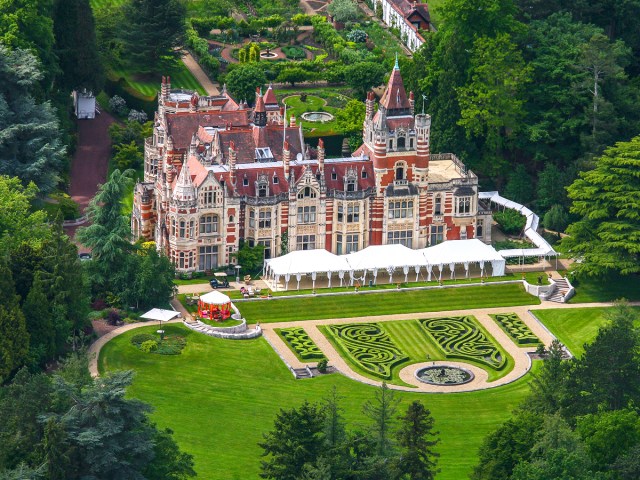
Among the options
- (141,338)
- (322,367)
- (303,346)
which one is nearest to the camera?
(322,367)

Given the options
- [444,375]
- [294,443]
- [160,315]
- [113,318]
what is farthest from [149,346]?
[294,443]

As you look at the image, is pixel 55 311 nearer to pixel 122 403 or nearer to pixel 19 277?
pixel 19 277

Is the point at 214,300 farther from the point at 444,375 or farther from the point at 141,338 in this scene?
the point at 444,375

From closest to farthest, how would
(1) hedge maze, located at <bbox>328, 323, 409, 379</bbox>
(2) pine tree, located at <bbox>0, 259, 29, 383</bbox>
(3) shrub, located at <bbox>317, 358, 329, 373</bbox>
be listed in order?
(2) pine tree, located at <bbox>0, 259, 29, 383</bbox>
(3) shrub, located at <bbox>317, 358, 329, 373</bbox>
(1) hedge maze, located at <bbox>328, 323, 409, 379</bbox>

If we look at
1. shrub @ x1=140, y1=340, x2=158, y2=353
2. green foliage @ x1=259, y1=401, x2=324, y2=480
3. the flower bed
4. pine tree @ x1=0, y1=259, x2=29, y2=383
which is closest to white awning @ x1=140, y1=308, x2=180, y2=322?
the flower bed

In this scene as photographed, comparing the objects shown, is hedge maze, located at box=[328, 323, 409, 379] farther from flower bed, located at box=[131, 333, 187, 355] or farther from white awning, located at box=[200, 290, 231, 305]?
flower bed, located at box=[131, 333, 187, 355]

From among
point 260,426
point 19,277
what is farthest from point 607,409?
point 19,277

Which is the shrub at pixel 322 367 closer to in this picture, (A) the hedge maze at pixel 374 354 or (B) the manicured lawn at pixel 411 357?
(B) the manicured lawn at pixel 411 357
